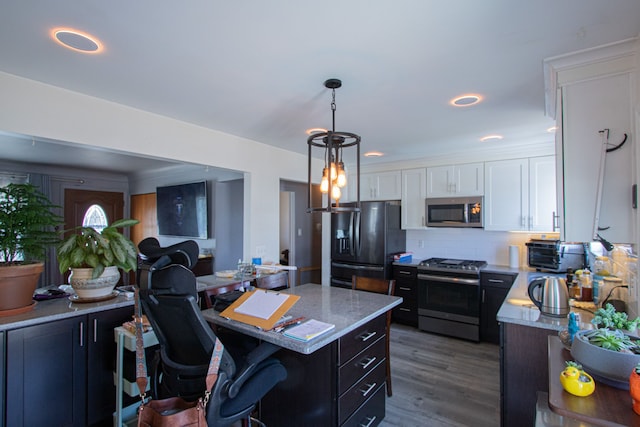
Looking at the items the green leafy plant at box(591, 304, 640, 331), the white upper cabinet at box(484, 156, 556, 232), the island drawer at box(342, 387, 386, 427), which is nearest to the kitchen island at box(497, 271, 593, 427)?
the green leafy plant at box(591, 304, 640, 331)

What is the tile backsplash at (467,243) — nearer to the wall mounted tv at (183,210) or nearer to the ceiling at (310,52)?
the ceiling at (310,52)

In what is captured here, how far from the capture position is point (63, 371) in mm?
2084

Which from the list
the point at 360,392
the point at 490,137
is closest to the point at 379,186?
the point at 490,137

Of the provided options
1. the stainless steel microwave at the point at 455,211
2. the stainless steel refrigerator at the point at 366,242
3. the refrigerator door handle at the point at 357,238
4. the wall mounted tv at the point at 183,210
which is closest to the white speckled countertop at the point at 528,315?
the stainless steel microwave at the point at 455,211

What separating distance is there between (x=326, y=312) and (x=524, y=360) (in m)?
1.28

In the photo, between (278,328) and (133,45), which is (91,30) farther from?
(278,328)

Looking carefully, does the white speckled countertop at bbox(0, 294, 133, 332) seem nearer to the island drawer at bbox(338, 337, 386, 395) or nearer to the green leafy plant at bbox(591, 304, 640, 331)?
the island drawer at bbox(338, 337, 386, 395)

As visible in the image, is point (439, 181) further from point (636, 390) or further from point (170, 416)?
point (170, 416)

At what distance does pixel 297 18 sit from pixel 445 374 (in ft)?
10.6

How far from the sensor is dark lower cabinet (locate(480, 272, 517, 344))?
12.3 feet

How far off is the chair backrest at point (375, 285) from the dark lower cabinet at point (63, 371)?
187 centimetres

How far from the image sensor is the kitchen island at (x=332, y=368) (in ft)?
5.65

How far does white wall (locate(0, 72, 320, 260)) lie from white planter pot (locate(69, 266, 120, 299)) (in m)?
0.97

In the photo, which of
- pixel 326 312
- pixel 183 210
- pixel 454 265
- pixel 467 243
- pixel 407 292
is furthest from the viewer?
pixel 183 210
